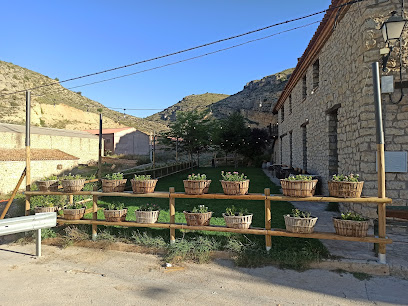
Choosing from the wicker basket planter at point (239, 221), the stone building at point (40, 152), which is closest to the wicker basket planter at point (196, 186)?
the wicker basket planter at point (239, 221)

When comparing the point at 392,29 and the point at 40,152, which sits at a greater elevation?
the point at 392,29

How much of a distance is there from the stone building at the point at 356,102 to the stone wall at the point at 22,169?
2088cm

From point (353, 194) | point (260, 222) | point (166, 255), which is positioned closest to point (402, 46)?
point (353, 194)

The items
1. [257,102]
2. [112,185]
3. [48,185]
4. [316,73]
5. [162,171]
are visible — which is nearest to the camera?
[112,185]

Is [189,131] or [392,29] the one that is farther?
[189,131]

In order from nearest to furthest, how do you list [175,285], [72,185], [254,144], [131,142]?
[175,285] → [72,185] → [254,144] → [131,142]

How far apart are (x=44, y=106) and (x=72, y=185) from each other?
55.2m

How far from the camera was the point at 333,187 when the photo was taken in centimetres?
389

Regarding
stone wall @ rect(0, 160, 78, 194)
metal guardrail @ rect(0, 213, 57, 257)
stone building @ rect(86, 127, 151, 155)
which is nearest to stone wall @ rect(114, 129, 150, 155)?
stone building @ rect(86, 127, 151, 155)

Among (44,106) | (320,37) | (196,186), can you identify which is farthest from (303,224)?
(44,106)

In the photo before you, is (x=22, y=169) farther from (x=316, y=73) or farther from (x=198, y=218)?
(x=316, y=73)

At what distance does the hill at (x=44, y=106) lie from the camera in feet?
152

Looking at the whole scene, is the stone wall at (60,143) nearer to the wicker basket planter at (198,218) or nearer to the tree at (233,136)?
the tree at (233,136)

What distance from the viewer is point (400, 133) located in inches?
210
